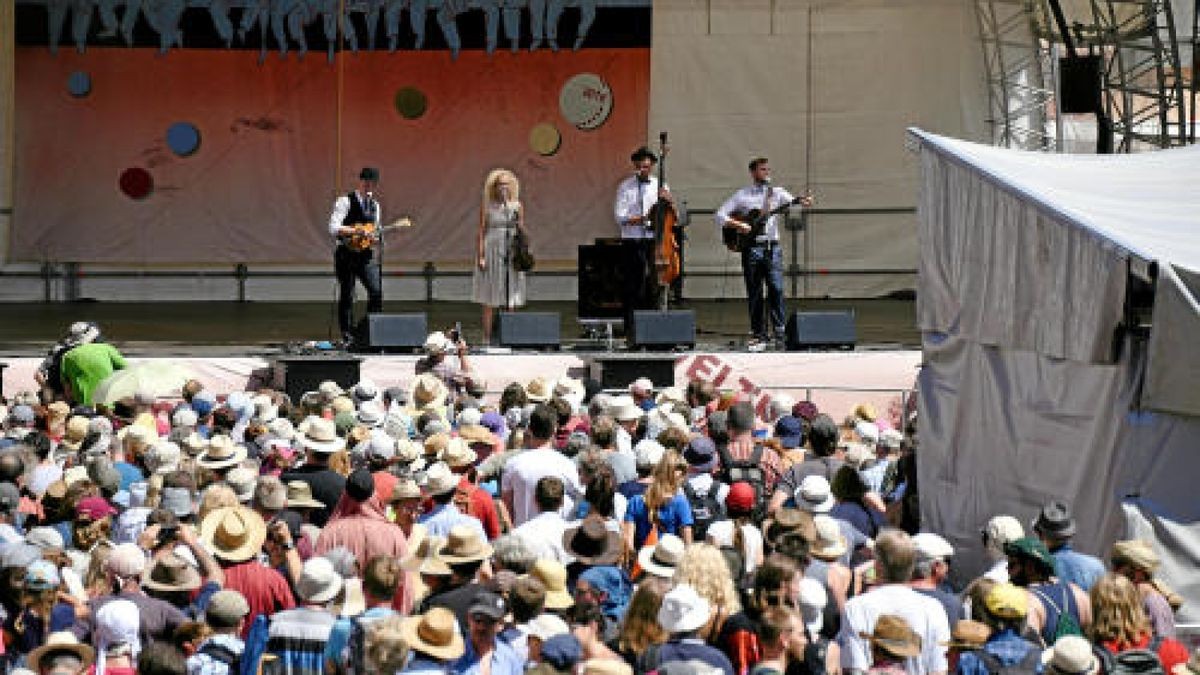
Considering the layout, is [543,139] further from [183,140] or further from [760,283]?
[760,283]

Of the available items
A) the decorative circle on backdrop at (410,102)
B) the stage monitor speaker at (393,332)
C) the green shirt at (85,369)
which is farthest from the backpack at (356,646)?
the decorative circle on backdrop at (410,102)

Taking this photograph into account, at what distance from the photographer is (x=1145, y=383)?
8.97 m

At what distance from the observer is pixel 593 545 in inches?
295

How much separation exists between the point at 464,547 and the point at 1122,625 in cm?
215

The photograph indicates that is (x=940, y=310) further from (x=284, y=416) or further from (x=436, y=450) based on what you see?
(x=284, y=416)

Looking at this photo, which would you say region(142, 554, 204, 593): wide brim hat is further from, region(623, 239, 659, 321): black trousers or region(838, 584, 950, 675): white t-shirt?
region(623, 239, 659, 321): black trousers

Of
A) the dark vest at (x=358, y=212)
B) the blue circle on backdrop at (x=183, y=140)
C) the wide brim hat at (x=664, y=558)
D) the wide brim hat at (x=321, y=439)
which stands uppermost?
the blue circle on backdrop at (x=183, y=140)

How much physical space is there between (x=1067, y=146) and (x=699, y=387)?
41.2ft

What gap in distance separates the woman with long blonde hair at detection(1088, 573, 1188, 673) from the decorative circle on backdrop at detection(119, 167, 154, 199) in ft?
63.1

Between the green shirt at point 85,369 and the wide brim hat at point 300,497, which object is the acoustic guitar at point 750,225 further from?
the wide brim hat at point 300,497

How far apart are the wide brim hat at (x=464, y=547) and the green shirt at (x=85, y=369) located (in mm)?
7952

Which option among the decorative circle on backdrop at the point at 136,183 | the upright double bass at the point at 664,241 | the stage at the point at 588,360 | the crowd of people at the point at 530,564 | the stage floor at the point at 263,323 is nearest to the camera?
the crowd of people at the point at 530,564

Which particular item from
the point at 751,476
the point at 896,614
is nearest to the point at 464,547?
the point at 896,614

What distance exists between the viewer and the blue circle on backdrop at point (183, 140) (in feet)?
80.6
